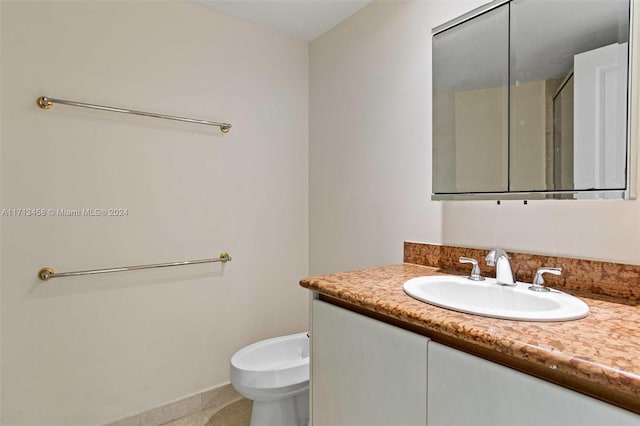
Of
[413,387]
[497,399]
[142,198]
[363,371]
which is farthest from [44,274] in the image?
[497,399]

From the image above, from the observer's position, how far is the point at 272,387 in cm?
159

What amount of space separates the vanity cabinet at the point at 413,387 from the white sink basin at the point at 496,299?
138mm

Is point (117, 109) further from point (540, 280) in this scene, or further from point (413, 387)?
point (540, 280)

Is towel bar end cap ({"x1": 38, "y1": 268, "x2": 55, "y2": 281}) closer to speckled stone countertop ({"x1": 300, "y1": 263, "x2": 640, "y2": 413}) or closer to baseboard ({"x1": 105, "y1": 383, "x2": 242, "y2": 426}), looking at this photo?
baseboard ({"x1": 105, "y1": 383, "x2": 242, "y2": 426})

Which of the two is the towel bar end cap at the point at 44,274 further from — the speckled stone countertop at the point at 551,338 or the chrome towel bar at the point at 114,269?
the speckled stone countertop at the point at 551,338

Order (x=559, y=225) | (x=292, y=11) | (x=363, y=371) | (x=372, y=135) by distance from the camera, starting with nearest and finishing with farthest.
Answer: (x=363, y=371) < (x=559, y=225) < (x=372, y=135) < (x=292, y=11)

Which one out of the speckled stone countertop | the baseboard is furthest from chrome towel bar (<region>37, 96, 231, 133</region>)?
the baseboard

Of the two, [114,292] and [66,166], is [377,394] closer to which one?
[114,292]

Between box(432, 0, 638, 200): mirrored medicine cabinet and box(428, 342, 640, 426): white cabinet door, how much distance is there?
654 mm

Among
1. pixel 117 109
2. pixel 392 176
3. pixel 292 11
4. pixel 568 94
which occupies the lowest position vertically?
pixel 392 176

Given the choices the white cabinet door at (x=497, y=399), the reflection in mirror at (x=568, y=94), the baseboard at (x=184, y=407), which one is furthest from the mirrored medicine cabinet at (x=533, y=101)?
the baseboard at (x=184, y=407)

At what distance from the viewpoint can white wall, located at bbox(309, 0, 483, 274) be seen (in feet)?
5.46

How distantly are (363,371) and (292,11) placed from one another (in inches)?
74.4

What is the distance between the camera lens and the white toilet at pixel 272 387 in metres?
1.60
